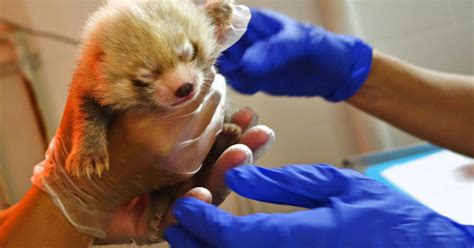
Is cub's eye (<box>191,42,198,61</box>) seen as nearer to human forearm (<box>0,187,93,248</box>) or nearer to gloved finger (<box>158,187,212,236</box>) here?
gloved finger (<box>158,187,212,236</box>)

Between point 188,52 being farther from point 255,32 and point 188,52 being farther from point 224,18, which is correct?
point 255,32

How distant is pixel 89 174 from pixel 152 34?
26 cm

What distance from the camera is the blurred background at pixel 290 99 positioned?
4.86 feet

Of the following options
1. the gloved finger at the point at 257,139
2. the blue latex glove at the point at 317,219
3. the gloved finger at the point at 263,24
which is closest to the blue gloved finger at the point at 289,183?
the blue latex glove at the point at 317,219

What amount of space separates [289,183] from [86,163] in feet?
1.07

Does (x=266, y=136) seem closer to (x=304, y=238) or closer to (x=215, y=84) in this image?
(x=215, y=84)

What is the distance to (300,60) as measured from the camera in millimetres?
1231

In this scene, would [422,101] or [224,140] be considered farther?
[422,101]

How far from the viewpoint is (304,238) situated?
0.66 metres

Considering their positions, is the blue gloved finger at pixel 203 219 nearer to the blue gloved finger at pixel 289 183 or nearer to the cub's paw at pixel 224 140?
the blue gloved finger at pixel 289 183

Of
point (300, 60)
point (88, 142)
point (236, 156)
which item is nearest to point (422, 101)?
point (300, 60)

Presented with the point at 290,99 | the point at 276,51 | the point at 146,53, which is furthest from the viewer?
the point at 290,99

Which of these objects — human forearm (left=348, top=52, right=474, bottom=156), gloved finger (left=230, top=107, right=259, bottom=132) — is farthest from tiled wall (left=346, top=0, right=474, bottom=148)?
gloved finger (left=230, top=107, right=259, bottom=132)

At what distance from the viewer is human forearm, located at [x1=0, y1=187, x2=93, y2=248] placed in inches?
32.1
